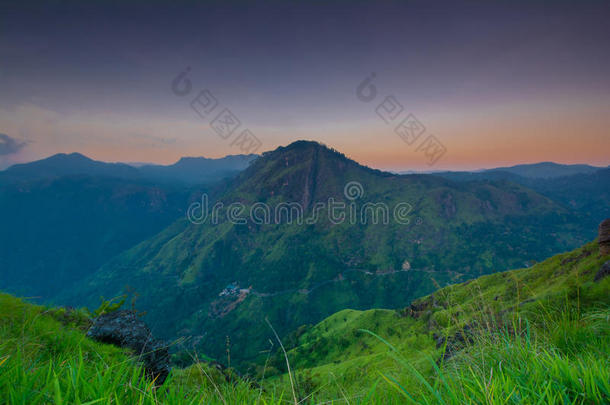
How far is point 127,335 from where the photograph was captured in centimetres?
493

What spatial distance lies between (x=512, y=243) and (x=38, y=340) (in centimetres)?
19596

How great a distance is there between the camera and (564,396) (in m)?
1.07

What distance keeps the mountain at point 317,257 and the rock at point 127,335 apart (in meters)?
100

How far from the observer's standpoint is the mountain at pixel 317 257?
384ft

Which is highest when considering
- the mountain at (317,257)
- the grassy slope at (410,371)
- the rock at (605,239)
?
the grassy slope at (410,371)

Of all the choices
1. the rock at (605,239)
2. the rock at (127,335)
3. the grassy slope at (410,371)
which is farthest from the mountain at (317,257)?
the grassy slope at (410,371)

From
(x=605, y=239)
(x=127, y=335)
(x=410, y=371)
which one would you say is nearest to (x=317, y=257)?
(x=605, y=239)

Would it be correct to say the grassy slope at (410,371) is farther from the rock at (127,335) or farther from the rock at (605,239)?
the rock at (605,239)

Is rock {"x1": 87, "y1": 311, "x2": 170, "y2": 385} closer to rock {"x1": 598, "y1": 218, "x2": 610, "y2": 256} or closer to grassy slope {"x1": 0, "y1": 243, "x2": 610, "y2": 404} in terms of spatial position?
grassy slope {"x1": 0, "y1": 243, "x2": 610, "y2": 404}

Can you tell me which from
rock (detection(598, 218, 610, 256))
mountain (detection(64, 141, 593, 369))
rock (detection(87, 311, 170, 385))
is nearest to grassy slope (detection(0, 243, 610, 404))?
rock (detection(87, 311, 170, 385))

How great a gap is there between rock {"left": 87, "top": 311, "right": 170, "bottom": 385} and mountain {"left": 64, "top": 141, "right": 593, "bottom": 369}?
328ft

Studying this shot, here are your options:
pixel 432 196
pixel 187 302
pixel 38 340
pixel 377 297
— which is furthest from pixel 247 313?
pixel 432 196

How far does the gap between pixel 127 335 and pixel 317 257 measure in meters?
151

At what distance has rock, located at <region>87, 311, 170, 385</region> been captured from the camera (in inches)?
175
